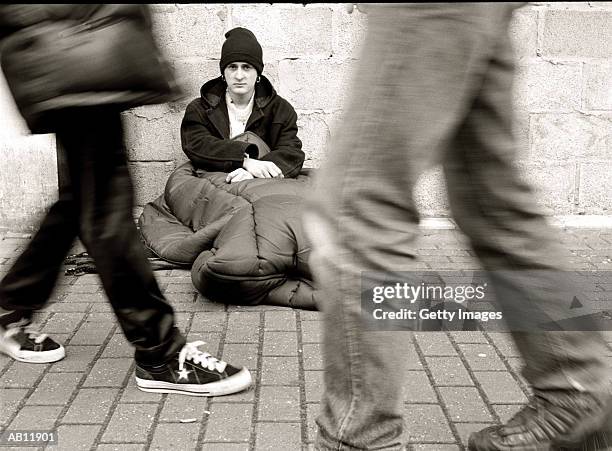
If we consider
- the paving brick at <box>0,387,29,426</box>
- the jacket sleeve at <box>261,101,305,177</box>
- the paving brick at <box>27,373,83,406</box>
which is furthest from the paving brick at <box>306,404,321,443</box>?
the jacket sleeve at <box>261,101,305,177</box>

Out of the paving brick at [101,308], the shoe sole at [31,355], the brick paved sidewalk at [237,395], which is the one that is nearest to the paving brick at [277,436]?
the brick paved sidewalk at [237,395]

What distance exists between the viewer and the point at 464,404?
252 centimetres

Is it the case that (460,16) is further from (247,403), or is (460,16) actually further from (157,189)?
(157,189)

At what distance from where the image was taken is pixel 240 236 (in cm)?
371

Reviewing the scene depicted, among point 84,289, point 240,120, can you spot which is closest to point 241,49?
point 240,120

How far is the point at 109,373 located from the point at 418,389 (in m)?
0.97

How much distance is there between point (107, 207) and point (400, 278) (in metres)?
1.07

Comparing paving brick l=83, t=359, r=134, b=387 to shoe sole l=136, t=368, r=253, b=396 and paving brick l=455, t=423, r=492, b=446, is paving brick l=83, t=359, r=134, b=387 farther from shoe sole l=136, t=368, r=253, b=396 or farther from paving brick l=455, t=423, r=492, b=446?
paving brick l=455, t=423, r=492, b=446

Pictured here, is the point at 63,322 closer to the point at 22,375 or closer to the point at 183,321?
the point at 183,321

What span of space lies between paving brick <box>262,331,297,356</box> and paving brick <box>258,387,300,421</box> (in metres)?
0.34

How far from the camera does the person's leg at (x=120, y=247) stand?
7.75 ft

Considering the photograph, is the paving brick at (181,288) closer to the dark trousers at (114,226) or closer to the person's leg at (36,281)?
the person's leg at (36,281)

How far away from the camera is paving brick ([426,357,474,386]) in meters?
2.71

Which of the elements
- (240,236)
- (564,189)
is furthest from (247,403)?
(564,189)
